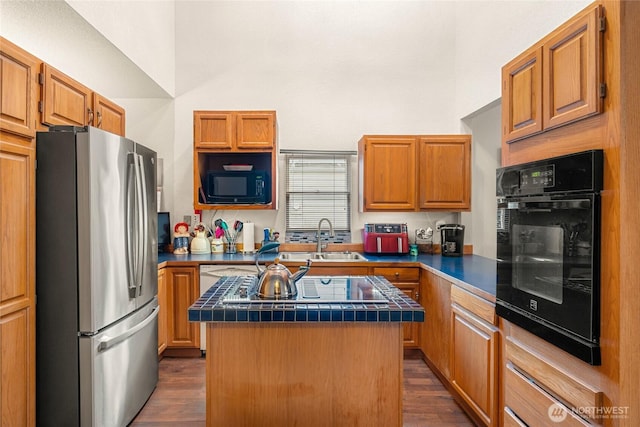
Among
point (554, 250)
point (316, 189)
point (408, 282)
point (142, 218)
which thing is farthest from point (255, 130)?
point (554, 250)

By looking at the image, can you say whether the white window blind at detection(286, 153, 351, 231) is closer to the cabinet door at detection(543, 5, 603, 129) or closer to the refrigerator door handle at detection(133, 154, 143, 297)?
the refrigerator door handle at detection(133, 154, 143, 297)

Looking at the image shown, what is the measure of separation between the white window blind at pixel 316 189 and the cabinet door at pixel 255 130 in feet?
→ 1.78

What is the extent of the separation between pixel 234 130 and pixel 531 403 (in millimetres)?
3072

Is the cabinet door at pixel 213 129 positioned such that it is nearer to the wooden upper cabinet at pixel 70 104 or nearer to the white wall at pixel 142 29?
the white wall at pixel 142 29

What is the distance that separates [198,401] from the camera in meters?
2.58

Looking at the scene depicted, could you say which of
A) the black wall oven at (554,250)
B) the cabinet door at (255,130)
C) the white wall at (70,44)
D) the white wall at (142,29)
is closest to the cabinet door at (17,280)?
the white wall at (70,44)

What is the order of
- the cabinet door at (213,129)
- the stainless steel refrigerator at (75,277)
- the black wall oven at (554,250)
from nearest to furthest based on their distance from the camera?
the black wall oven at (554,250)
the stainless steel refrigerator at (75,277)
the cabinet door at (213,129)

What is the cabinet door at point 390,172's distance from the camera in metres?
3.57

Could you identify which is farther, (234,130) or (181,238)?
(181,238)

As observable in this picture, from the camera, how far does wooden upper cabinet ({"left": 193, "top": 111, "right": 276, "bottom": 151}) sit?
349 cm

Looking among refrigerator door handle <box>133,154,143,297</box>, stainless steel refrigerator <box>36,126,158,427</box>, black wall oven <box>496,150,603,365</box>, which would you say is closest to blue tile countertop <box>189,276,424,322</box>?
black wall oven <box>496,150,603,365</box>

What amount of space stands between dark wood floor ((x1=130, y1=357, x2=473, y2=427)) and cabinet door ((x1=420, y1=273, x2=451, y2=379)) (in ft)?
0.55

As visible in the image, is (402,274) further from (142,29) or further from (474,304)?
(142,29)

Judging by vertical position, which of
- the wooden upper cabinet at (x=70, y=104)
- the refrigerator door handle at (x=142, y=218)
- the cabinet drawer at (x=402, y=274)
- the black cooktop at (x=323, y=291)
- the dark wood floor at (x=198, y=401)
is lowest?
the dark wood floor at (x=198, y=401)
